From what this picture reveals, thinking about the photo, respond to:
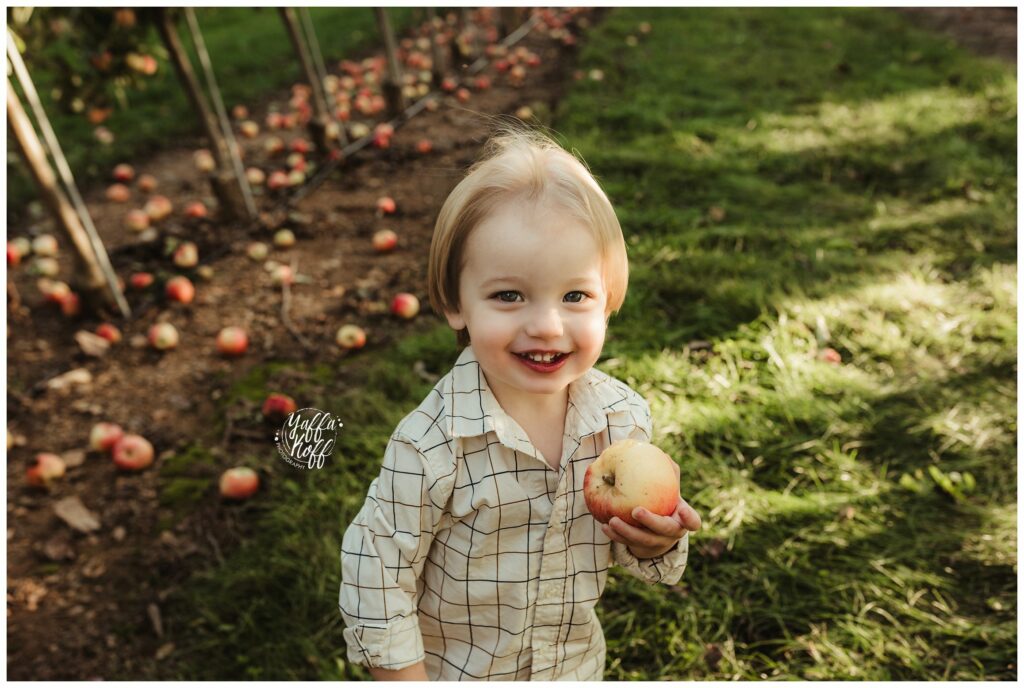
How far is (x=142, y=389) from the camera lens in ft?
10.6

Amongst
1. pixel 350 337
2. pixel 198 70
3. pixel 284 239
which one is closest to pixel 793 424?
pixel 350 337

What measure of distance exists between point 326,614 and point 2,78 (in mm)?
1844

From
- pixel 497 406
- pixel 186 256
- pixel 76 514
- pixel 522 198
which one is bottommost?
pixel 76 514

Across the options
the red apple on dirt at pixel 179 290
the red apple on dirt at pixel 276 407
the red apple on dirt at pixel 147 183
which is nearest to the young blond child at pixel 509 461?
the red apple on dirt at pixel 276 407

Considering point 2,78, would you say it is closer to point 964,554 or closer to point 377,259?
point 377,259

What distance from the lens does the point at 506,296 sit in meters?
1.17

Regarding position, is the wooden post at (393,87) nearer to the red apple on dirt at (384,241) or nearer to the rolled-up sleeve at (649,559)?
the red apple on dirt at (384,241)

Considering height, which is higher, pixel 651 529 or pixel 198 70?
pixel 651 529

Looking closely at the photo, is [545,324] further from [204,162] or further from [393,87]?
[393,87]

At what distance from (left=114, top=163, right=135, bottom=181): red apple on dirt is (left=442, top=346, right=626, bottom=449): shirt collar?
4.93 metres

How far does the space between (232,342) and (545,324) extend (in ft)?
8.52

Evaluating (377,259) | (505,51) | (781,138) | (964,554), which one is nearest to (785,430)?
(964,554)

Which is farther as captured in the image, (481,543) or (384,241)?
(384,241)

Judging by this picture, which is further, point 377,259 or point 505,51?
point 505,51
